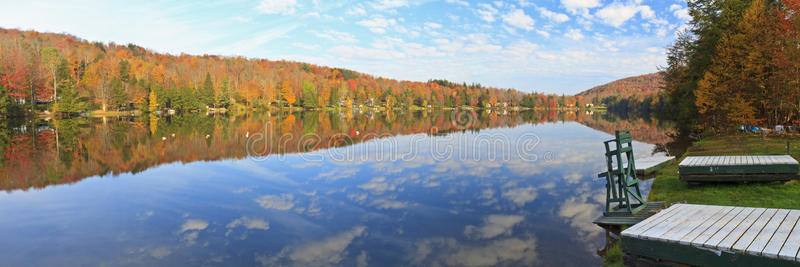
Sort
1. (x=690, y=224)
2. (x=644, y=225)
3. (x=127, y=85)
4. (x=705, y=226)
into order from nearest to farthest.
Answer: (x=705, y=226)
(x=690, y=224)
(x=644, y=225)
(x=127, y=85)

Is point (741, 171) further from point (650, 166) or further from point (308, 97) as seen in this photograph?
point (308, 97)

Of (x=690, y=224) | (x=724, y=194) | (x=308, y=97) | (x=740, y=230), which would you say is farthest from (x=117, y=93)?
(x=740, y=230)

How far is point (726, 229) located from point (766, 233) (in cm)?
41

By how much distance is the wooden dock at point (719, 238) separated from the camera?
178 inches

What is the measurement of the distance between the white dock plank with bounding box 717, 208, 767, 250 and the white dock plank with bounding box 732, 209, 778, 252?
31 mm

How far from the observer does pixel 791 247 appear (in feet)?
14.7

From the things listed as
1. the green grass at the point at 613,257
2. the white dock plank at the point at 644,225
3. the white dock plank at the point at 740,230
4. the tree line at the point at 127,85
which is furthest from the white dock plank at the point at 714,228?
the tree line at the point at 127,85

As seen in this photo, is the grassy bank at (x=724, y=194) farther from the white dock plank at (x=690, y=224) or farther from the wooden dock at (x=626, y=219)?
the white dock plank at (x=690, y=224)

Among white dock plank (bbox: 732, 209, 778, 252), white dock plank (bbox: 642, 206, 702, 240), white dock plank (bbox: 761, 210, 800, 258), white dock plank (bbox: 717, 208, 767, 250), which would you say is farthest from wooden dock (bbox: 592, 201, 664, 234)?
white dock plank (bbox: 761, 210, 800, 258)

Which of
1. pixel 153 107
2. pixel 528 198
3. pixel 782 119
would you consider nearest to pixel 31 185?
pixel 528 198

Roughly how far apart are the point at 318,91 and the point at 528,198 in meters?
139

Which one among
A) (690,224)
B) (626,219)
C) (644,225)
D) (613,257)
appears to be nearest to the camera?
(690,224)

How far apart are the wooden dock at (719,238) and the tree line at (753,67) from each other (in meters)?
22.2

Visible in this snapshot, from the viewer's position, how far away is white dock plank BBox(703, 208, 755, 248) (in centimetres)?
483
